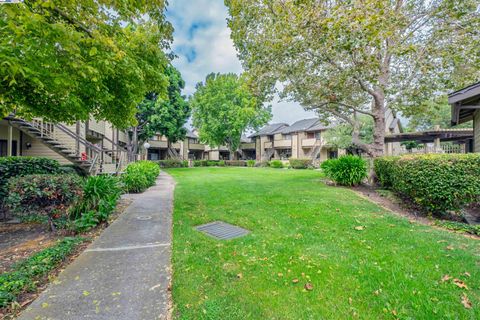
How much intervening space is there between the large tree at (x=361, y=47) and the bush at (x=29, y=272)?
812 centimetres

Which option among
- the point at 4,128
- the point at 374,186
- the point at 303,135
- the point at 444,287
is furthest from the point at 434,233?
the point at 303,135

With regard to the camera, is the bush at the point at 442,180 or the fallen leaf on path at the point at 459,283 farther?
the bush at the point at 442,180

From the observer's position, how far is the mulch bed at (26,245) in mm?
2584

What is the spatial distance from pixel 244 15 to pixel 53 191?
28.3 ft

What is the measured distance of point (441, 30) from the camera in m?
8.10

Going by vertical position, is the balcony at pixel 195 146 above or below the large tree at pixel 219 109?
below

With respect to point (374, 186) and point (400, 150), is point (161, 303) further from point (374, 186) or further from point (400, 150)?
point (400, 150)

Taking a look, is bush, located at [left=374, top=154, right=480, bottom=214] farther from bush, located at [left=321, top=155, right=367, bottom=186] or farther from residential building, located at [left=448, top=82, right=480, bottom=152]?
bush, located at [left=321, top=155, right=367, bottom=186]

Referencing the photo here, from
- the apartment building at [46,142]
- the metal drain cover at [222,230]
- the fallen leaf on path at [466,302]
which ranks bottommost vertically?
the metal drain cover at [222,230]

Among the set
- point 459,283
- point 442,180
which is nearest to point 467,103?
point 442,180

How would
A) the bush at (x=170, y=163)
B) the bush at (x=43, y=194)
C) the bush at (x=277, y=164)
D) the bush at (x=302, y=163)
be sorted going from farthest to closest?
the bush at (x=277, y=164)
the bush at (x=170, y=163)
the bush at (x=302, y=163)
the bush at (x=43, y=194)

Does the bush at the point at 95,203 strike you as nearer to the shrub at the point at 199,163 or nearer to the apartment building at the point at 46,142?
the apartment building at the point at 46,142

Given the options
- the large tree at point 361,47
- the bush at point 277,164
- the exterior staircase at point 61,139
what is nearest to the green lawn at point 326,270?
the large tree at point 361,47

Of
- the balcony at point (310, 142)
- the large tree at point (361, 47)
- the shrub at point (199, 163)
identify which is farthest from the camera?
the shrub at point (199, 163)
